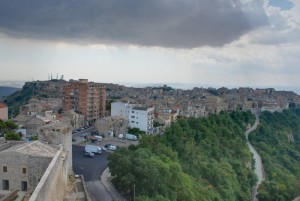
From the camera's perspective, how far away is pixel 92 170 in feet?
73.4

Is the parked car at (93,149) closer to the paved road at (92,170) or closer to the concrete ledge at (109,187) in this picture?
the paved road at (92,170)

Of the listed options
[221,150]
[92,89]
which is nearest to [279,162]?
[221,150]

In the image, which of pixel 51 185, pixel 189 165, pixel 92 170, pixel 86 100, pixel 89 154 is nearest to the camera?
pixel 51 185

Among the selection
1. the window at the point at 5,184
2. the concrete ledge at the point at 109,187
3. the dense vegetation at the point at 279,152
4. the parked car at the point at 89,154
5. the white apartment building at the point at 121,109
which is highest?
the white apartment building at the point at 121,109

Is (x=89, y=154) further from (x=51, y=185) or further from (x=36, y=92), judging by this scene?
(x=36, y=92)

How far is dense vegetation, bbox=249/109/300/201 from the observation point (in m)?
30.1

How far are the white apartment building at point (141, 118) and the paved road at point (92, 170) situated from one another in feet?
33.6

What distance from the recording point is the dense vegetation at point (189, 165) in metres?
18.7

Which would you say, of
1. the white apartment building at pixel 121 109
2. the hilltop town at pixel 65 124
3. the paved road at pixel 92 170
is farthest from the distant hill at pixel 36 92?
the paved road at pixel 92 170

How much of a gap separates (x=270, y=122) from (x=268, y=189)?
32.1 meters

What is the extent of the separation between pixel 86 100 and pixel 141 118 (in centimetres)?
837

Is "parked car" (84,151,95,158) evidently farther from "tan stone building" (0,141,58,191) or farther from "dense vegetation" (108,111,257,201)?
"tan stone building" (0,141,58,191)

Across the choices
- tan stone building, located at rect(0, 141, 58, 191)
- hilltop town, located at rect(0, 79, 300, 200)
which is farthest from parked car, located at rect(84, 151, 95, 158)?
tan stone building, located at rect(0, 141, 58, 191)

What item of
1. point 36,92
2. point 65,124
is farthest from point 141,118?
point 36,92
